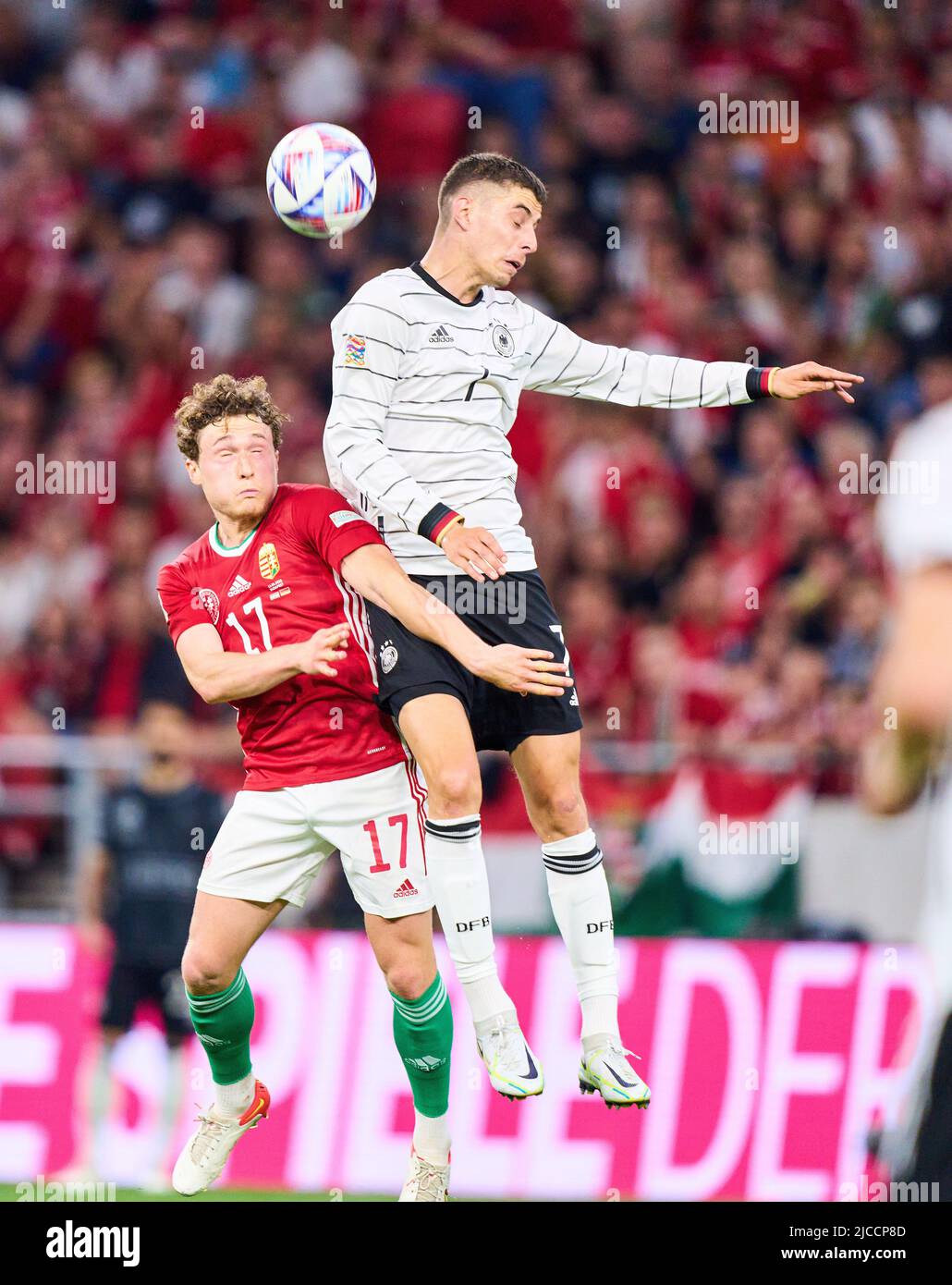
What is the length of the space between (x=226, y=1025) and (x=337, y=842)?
2.17 feet

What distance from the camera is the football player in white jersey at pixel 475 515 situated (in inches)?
202

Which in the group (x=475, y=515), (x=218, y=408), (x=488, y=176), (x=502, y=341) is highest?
(x=488, y=176)

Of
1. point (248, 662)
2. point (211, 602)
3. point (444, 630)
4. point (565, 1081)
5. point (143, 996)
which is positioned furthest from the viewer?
point (143, 996)

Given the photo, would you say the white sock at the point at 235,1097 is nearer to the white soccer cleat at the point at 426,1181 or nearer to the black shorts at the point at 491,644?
the white soccer cleat at the point at 426,1181

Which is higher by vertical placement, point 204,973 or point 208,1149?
point 204,973

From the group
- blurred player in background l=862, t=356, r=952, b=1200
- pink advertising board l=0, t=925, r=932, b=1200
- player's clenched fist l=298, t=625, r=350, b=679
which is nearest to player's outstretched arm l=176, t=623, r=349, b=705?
player's clenched fist l=298, t=625, r=350, b=679

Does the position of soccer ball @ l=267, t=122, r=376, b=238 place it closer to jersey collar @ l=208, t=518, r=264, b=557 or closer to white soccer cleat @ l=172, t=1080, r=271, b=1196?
jersey collar @ l=208, t=518, r=264, b=557

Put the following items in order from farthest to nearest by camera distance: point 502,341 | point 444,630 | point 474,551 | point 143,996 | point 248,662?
1. point 143,996
2. point 502,341
3. point 248,662
4. point 444,630
5. point 474,551

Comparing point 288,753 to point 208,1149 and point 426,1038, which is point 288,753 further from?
point 208,1149

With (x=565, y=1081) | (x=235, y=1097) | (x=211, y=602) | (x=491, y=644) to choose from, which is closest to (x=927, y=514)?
(x=491, y=644)

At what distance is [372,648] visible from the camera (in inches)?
209

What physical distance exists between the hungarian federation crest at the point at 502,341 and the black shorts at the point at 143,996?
4.03 metres

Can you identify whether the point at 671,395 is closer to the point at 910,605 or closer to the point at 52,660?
the point at 910,605

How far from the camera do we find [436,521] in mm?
4969
